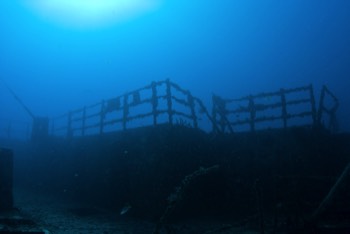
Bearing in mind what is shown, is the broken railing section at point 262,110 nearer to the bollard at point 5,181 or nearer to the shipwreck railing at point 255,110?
the shipwreck railing at point 255,110

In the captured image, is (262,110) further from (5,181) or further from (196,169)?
(5,181)

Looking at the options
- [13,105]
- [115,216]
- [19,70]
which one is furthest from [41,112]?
[115,216]

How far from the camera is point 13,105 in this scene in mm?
148375

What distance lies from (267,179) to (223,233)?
3854 millimetres

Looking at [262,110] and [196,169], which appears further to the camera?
[262,110]

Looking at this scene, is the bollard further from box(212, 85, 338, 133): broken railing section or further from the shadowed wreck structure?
box(212, 85, 338, 133): broken railing section

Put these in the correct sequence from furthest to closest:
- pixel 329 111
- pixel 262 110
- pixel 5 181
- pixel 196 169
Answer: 1. pixel 329 111
2. pixel 262 110
3. pixel 196 169
4. pixel 5 181

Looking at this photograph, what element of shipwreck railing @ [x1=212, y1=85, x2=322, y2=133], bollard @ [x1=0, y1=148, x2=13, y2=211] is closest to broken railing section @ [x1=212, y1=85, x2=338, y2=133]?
shipwreck railing @ [x1=212, y1=85, x2=322, y2=133]

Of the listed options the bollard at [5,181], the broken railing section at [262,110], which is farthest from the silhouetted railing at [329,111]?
the bollard at [5,181]

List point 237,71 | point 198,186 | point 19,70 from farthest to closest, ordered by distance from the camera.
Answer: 1. point 19,70
2. point 237,71
3. point 198,186

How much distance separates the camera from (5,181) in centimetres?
909

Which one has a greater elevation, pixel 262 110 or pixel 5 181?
pixel 262 110

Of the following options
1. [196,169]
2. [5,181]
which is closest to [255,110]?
[196,169]

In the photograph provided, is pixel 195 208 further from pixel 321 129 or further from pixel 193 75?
pixel 193 75
